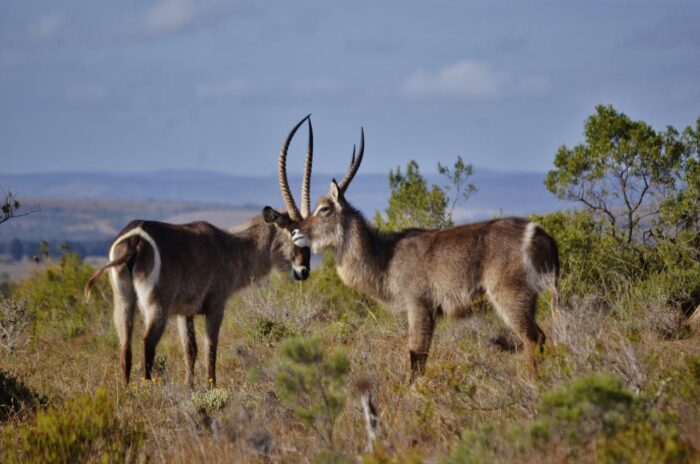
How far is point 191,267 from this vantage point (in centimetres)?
785

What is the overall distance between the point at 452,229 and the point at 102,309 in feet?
23.4

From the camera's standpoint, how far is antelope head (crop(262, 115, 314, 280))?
869cm

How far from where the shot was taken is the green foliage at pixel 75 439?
5.06 m

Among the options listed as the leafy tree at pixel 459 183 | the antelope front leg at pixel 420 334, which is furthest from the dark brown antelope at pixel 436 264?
the leafy tree at pixel 459 183

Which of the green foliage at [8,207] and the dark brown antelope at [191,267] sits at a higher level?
the green foliage at [8,207]

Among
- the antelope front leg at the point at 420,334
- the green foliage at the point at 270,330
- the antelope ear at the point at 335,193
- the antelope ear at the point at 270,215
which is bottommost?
the green foliage at the point at 270,330

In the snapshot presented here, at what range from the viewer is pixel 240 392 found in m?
6.57

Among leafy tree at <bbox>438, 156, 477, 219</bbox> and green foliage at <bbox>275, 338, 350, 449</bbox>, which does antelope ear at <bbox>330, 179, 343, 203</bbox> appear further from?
leafy tree at <bbox>438, 156, 477, 219</bbox>

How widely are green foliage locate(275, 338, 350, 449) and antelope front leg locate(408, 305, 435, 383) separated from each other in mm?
2318

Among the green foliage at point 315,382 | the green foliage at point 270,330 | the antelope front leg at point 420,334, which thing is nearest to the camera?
the green foliage at point 315,382

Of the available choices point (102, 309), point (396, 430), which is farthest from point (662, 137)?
A: point (102, 309)

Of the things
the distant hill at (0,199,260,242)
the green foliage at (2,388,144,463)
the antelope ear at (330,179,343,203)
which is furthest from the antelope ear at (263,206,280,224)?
the distant hill at (0,199,260,242)

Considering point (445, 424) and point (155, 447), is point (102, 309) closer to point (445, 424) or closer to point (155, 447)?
point (155, 447)

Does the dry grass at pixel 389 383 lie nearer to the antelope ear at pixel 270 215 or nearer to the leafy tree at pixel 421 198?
the antelope ear at pixel 270 215
